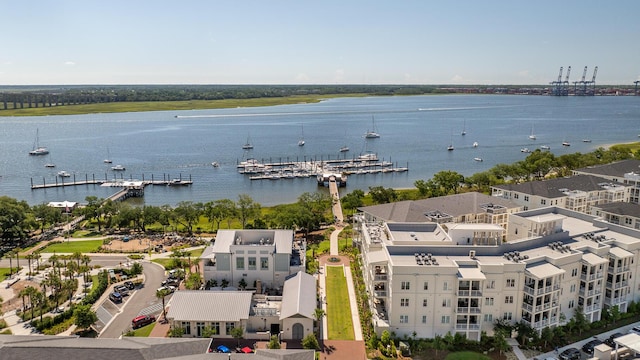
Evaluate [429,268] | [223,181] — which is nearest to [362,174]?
[223,181]

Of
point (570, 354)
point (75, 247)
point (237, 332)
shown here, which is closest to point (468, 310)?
point (570, 354)

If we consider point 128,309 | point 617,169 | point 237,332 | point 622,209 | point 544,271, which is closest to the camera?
point 237,332

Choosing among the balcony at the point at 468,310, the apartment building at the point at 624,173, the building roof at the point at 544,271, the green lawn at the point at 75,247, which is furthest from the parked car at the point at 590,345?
the green lawn at the point at 75,247

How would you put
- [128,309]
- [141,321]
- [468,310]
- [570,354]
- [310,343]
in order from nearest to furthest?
[570,354] < [310,343] < [468,310] < [141,321] < [128,309]

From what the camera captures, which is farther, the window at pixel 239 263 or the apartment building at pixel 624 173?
the apartment building at pixel 624 173

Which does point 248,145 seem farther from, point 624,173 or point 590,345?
point 590,345

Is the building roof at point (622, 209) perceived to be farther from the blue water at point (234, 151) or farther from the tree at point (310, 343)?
the blue water at point (234, 151)
